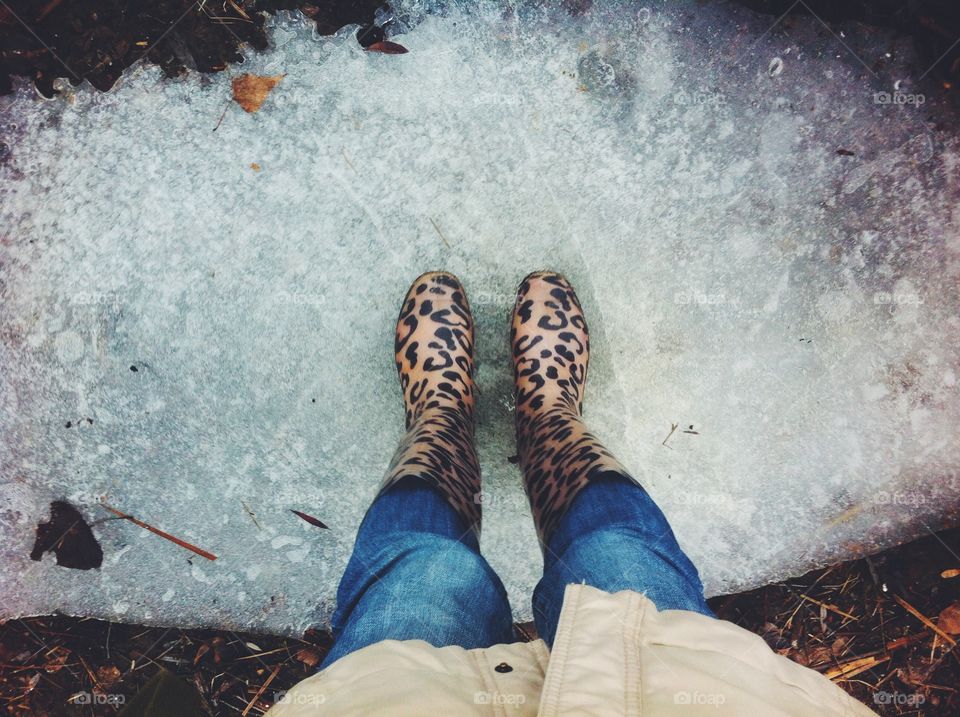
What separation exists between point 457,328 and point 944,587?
178cm

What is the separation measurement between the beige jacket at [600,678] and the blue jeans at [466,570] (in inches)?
7.0

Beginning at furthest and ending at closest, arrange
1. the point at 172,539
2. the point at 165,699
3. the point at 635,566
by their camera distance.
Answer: the point at 172,539
the point at 165,699
the point at 635,566

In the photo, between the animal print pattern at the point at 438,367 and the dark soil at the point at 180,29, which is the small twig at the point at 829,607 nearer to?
the animal print pattern at the point at 438,367

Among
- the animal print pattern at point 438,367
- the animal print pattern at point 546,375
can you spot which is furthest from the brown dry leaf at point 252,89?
the animal print pattern at point 546,375

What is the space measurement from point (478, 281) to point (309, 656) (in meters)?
1.34

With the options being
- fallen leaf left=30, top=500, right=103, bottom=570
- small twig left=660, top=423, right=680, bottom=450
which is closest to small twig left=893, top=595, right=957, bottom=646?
small twig left=660, top=423, right=680, bottom=450

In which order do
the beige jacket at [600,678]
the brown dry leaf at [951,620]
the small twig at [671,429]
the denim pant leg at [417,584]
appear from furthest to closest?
the small twig at [671,429]
the brown dry leaf at [951,620]
the denim pant leg at [417,584]
the beige jacket at [600,678]

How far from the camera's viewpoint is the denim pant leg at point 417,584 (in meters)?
1.11

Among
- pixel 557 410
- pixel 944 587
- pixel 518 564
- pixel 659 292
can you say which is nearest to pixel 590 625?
pixel 557 410

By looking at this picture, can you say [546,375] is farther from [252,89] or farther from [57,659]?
[57,659]

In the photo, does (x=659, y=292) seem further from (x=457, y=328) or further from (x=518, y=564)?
(x=518, y=564)

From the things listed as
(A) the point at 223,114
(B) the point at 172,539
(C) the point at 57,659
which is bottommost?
(C) the point at 57,659

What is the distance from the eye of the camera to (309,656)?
180cm

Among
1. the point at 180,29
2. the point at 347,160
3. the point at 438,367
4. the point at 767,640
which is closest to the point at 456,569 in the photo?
the point at 438,367
